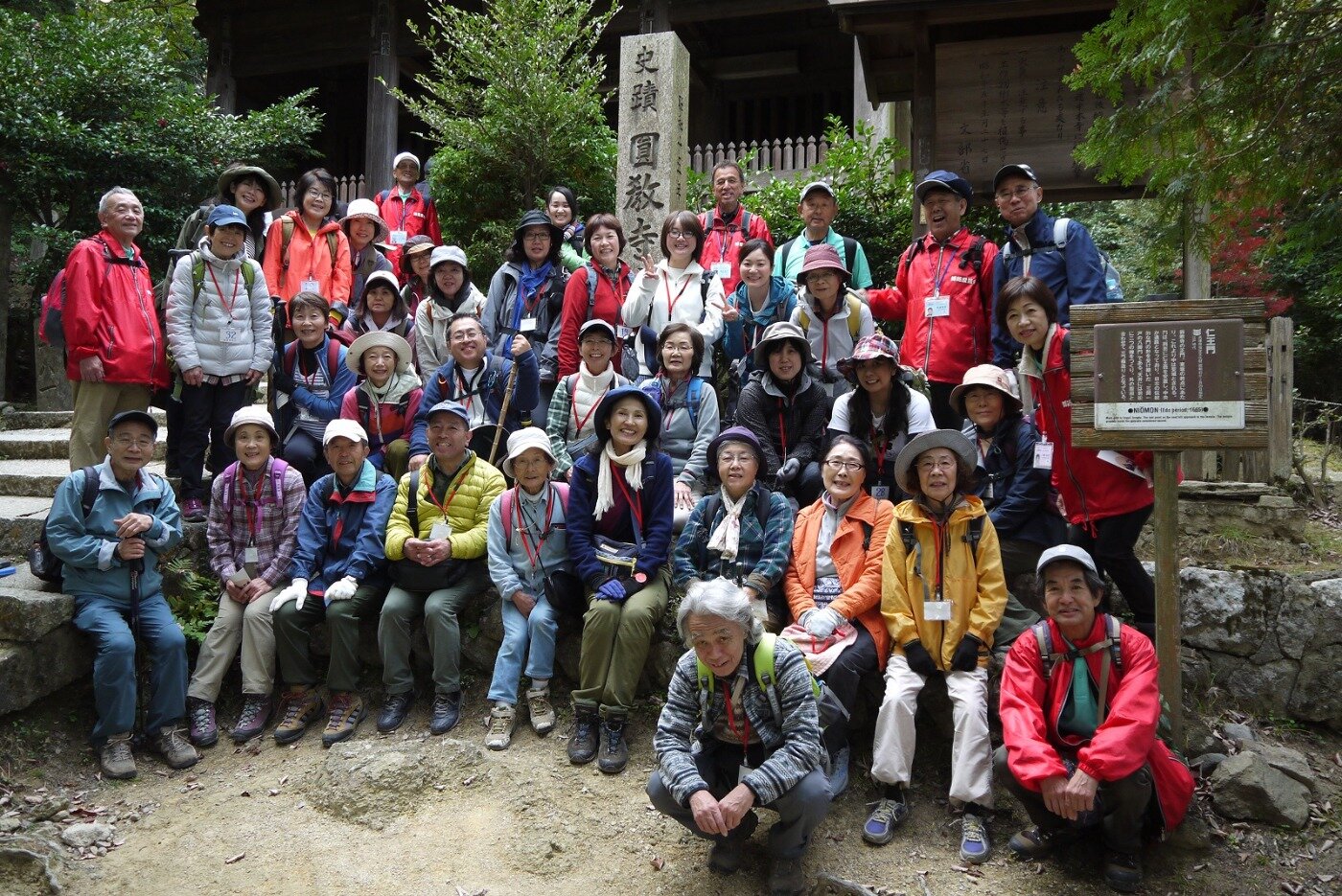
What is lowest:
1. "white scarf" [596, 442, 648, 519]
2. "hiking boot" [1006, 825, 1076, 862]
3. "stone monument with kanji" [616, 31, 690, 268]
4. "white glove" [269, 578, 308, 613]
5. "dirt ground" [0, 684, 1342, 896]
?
"dirt ground" [0, 684, 1342, 896]

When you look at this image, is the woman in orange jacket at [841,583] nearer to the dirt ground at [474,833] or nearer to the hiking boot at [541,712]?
the dirt ground at [474,833]

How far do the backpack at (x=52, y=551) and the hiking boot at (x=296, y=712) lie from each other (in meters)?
1.38

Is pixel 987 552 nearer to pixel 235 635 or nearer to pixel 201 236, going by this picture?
pixel 235 635

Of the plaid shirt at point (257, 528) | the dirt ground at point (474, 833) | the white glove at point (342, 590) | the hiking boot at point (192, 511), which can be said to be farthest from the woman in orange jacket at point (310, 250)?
the dirt ground at point (474, 833)

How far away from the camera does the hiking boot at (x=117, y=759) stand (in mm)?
4980

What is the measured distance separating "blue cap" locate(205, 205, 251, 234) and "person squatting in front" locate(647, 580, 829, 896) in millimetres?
4565

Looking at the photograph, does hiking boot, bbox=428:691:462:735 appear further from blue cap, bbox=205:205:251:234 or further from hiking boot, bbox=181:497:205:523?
blue cap, bbox=205:205:251:234

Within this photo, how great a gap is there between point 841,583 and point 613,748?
58.7 inches

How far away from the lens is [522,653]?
17.1 feet

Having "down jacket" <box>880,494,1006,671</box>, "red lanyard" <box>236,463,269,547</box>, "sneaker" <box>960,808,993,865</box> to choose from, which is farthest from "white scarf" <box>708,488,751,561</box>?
"red lanyard" <box>236,463,269,547</box>

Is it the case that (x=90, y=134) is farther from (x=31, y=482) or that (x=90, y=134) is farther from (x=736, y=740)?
(x=736, y=740)

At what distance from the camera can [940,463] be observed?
4461mm

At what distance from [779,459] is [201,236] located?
4.64 meters

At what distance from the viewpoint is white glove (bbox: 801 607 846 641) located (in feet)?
14.5
